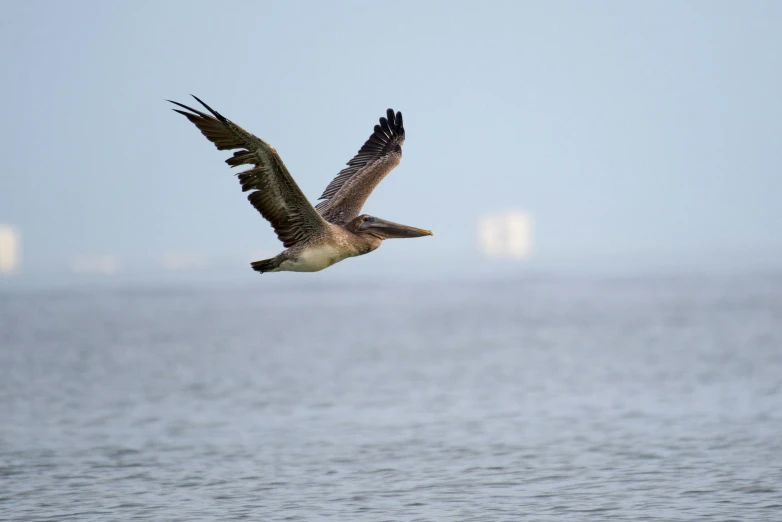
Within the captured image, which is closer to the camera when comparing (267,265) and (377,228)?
(267,265)

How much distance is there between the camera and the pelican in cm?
944

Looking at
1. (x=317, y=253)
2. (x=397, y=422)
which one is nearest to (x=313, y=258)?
(x=317, y=253)

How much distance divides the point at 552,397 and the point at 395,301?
38672 millimetres

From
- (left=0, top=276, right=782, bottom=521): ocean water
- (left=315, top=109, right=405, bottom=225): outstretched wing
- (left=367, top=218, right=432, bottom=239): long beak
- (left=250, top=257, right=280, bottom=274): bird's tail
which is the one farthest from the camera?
(left=315, top=109, right=405, bottom=225): outstretched wing

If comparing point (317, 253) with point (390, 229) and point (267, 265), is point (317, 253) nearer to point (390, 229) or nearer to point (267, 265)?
point (267, 265)

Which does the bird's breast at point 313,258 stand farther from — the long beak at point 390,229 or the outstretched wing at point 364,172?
the outstretched wing at point 364,172

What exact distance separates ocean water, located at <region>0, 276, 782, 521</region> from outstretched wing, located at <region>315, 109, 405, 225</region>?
2890 millimetres

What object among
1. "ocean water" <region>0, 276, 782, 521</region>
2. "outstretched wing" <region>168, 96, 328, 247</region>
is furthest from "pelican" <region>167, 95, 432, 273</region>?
"ocean water" <region>0, 276, 782, 521</region>

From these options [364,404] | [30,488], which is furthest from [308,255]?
[364,404]

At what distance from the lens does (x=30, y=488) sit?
12.7 metres

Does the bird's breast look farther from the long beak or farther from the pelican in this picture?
the long beak

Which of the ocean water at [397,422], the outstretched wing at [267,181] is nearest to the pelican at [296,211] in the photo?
the outstretched wing at [267,181]

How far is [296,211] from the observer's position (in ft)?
33.8

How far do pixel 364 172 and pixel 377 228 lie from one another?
6.53ft
